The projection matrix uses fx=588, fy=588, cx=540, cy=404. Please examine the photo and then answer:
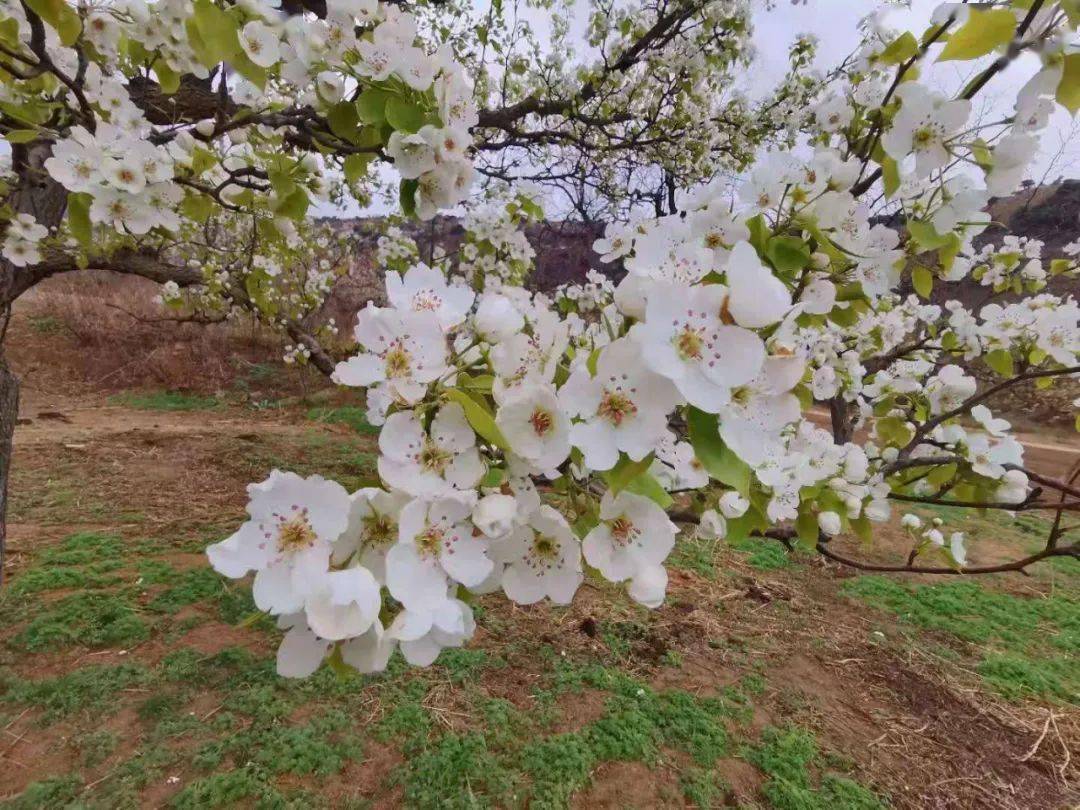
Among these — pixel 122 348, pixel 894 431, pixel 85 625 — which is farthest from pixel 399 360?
pixel 122 348

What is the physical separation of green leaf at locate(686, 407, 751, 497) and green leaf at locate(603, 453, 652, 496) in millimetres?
55

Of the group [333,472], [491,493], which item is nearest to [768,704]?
[491,493]

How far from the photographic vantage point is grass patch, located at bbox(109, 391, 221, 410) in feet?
26.0

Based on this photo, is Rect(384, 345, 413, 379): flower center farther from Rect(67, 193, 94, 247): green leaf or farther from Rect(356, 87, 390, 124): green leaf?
Rect(67, 193, 94, 247): green leaf

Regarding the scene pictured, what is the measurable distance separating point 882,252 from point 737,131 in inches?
180

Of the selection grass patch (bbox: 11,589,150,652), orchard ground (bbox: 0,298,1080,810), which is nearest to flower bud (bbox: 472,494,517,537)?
orchard ground (bbox: 0,298,1080,810)

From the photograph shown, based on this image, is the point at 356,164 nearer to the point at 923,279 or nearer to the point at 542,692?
the point at 923,279

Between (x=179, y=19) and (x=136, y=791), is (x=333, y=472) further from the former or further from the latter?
(x=179, y=19)

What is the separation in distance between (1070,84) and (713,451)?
0.63 meters

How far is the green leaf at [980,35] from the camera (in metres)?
0.68

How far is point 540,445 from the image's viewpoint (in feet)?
2.13

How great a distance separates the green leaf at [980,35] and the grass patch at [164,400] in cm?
891

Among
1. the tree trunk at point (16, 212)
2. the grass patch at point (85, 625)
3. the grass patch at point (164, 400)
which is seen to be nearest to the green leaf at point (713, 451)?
the tree trunk at point (16, 212)

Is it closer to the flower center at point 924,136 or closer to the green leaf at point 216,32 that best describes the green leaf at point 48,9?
the green leaf at point 216,32
